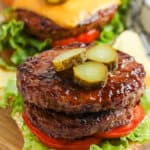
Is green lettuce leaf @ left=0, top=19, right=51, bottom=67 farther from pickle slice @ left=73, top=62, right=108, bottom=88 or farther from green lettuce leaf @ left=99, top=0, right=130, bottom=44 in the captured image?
pickle slice @ left=73, top=62, right=108, bottom=88

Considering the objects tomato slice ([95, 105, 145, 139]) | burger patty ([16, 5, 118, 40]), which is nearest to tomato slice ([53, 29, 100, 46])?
burger patty ([16, 5, 118, 40])

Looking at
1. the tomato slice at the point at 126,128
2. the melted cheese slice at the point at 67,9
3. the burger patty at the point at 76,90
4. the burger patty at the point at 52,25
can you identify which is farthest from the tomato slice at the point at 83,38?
the tomato slice at the point at 126,128

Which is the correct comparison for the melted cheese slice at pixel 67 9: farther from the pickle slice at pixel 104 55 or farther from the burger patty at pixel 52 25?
the pickle slice at pixel 104 55

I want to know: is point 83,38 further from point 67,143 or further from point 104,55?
point 67,143

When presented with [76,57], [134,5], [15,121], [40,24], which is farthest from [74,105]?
[134,5]

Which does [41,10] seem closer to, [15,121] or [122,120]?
[15,121]

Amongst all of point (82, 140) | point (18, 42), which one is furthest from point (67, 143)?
point (18, 42)
